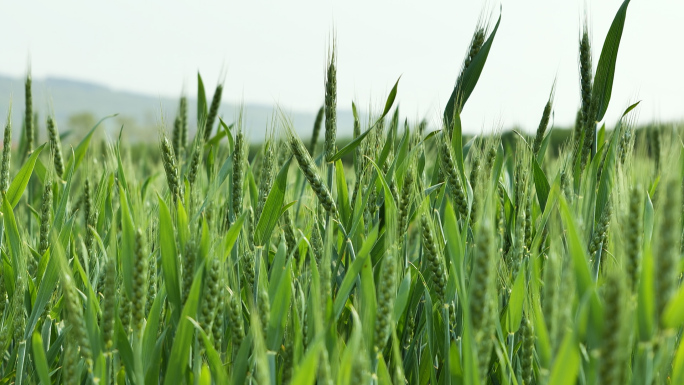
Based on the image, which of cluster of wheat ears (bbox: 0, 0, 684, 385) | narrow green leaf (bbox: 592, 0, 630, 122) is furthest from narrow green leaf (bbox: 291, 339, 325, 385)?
narrow green leaf (bbox: 592, 0, 630, 122)

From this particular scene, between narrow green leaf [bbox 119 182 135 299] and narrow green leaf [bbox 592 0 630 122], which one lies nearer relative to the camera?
narrow green leaf [bbox 119 182 135 299]

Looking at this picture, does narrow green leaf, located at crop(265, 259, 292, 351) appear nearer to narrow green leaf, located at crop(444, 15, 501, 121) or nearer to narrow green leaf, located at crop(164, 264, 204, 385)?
narrow green leaf, located at crop(164, 264, 204, 385)

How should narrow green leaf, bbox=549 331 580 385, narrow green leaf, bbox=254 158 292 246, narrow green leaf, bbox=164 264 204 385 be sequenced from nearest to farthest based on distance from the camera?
narrow green leaf, bbox=549 331 580 385 → narrow green leaf, bbox=164 264 204 385 → narrow green leaf, bbox=254 158 292 246

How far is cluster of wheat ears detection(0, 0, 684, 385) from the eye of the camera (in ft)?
2.22

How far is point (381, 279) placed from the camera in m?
0.82

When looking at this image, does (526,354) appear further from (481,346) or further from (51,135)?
(51,135)

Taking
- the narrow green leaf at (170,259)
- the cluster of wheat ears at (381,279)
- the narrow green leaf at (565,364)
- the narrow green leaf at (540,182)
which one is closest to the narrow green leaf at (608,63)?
the cluster of wheat ears at (381,279)

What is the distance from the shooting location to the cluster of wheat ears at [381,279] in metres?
0.68

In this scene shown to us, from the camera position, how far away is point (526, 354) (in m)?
0.94

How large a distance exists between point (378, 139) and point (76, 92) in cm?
21446

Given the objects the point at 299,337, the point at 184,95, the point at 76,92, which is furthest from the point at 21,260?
the point at 76,92

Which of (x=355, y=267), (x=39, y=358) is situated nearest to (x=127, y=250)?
(x=39, y=358)

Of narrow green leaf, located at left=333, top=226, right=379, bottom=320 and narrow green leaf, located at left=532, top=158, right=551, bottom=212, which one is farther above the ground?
narrow green leaf, located at left=532, top=158, right=551, bottom=212

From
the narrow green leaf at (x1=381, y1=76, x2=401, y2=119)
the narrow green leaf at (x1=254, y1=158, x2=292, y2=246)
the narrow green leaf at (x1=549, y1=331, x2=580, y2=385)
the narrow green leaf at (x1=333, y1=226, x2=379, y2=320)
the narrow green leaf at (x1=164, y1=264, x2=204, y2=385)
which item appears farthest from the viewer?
the narrow green leaf at (x1=381, y1=76, x2=401, y2=119)
